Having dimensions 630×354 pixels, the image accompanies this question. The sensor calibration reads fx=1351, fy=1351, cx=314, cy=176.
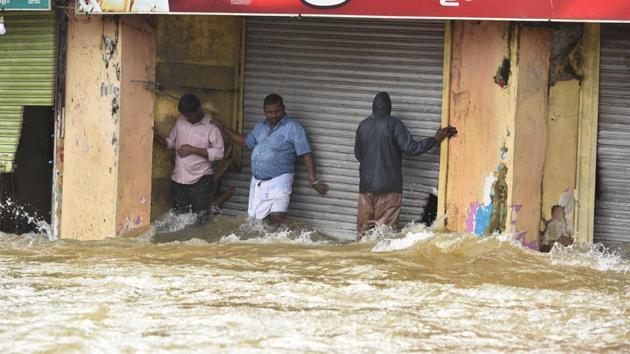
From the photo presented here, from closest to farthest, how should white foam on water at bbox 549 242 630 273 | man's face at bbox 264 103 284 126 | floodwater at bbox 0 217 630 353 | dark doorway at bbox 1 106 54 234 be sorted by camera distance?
floodwater at bbox 0 217 630 353, white foam on water at bbox 549 242 630 273, man's face at bbox 264 103 284 126, dark doorway at bbox 1 106 54 234

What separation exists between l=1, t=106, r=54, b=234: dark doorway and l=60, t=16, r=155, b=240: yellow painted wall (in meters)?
0.47

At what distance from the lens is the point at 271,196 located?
41.1ft

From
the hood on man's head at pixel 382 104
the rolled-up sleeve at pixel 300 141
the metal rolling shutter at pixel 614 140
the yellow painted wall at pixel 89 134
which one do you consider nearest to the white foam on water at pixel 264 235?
the rolled-up sleeve at pixel 300 141

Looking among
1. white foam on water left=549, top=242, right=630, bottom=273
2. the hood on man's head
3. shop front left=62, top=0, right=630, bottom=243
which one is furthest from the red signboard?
white foam on water left=549, top=242, right=630, bottom=273

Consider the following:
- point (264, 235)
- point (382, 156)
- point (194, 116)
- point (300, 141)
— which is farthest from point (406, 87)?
point (194, 116)

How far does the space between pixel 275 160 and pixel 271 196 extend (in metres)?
0.34

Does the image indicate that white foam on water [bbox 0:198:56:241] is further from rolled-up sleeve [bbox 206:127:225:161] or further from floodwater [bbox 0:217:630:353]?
rolled-up sleeve [bbox 206:127:225:161]

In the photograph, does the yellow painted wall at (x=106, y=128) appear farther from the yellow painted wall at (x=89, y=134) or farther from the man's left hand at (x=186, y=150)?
the man's left hand at (x=186, y=150)

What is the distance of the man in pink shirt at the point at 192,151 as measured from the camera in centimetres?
1276

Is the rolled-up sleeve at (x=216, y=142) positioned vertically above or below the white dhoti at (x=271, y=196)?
above

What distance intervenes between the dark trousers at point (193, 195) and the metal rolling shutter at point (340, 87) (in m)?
0.37

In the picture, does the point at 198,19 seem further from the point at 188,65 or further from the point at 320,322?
the point at 320,322

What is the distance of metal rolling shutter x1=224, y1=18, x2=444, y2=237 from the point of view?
1227cm

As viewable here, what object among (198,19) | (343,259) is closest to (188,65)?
(198,19)
